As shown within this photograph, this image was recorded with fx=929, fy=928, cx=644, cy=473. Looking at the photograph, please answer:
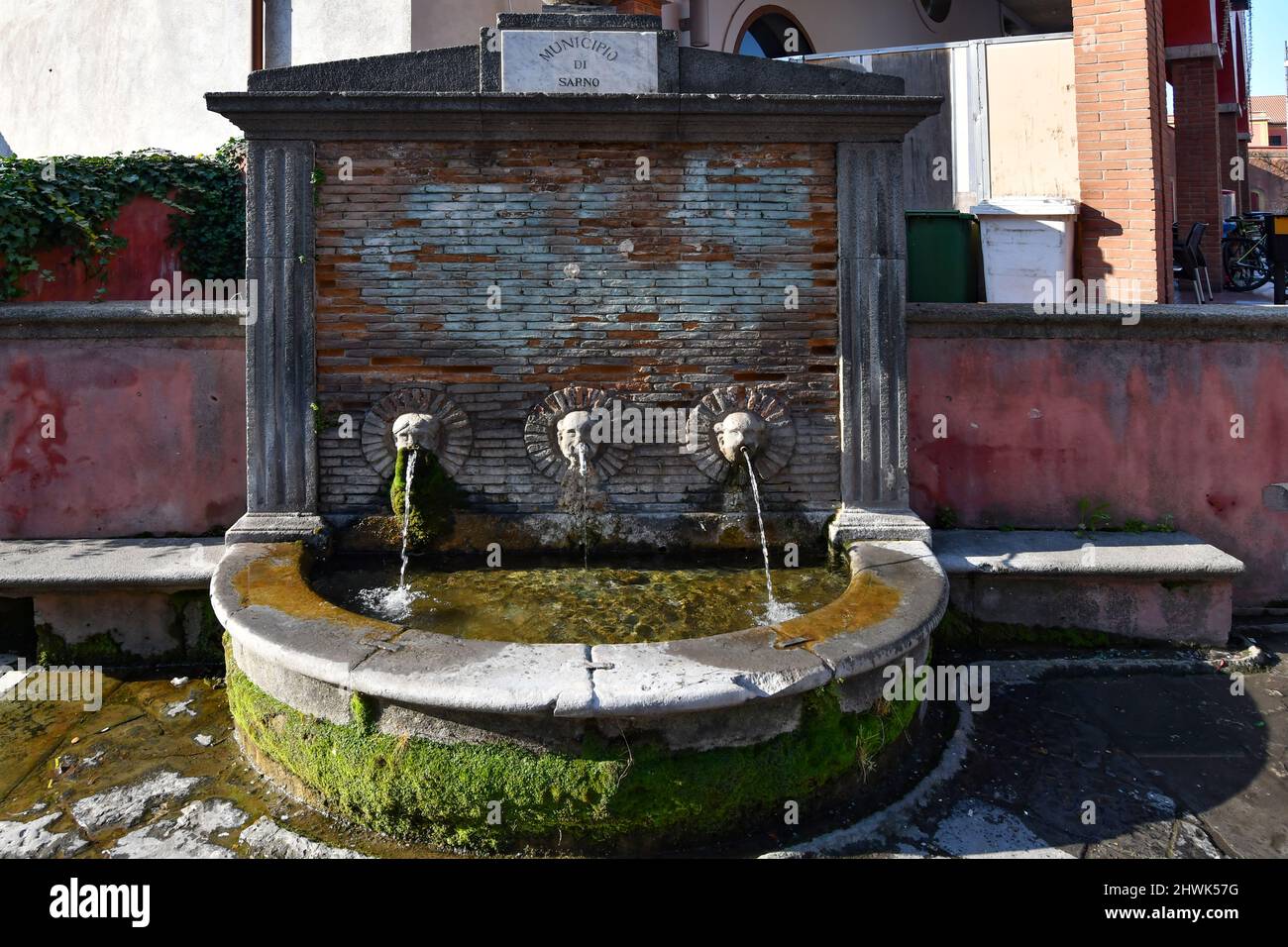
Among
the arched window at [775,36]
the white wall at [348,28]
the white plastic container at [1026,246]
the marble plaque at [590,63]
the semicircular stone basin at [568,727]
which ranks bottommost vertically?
the semicircular stone basin at [568,727]

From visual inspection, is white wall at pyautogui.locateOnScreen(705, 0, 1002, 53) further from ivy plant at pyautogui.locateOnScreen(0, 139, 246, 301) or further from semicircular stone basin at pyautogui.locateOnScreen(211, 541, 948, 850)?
semicircular stone basin at pyautogui.locateOnScreen(211, 541, 948, 850)

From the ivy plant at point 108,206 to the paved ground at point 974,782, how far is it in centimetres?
328

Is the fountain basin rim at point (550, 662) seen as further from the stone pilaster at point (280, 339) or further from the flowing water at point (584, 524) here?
the flowing water at point (584, 524)

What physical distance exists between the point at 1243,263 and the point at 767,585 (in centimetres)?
1146

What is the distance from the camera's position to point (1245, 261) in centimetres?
1255

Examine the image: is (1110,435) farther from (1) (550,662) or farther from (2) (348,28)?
(2) (348,28)

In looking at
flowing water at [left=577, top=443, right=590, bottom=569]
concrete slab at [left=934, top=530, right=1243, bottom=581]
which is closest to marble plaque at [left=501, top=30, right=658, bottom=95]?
flowing water at [left=577, top=443, right=590, bottom=569]

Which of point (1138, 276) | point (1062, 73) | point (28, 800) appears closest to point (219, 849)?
point (28, 800)

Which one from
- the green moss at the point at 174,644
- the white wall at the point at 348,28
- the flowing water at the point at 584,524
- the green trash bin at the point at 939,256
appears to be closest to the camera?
the green moss at the point at 174,644

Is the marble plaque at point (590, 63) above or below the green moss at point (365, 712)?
above

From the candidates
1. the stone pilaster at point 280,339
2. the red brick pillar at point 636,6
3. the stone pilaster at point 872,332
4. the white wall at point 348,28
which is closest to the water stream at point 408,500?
the stone pilaster at point 280,339

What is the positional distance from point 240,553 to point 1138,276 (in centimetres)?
669

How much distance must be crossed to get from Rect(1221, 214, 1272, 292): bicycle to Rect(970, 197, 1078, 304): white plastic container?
6627mm

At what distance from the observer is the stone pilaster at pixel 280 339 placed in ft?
16.0
